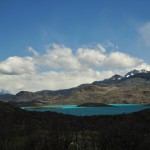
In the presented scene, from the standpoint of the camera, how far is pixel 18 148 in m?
20.2

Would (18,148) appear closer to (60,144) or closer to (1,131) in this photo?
(60,144)

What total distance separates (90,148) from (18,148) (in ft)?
A: 16.4

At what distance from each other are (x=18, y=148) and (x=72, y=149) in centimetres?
352

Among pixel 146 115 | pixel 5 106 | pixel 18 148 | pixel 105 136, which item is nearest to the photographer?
pixel 18 148

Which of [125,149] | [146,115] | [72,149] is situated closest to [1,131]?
[72,149]

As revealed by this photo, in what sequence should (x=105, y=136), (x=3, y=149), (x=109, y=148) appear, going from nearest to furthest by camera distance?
(x=3, y=149), (x=109, y=148), (x=105, y=136)

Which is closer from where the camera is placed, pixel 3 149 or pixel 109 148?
pixel 3 149

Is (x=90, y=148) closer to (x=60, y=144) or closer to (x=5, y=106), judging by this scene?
(x=60, y=144)

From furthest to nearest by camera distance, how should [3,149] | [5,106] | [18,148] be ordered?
[5,106]
[18,148]
[3,149]

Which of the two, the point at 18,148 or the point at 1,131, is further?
the point at 1,131

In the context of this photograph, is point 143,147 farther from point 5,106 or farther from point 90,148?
point 5,106

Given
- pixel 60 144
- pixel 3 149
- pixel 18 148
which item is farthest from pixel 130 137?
pixel 3 149

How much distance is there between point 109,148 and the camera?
2159 centimetres

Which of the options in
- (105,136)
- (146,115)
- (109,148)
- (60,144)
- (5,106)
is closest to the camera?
(60,144)
